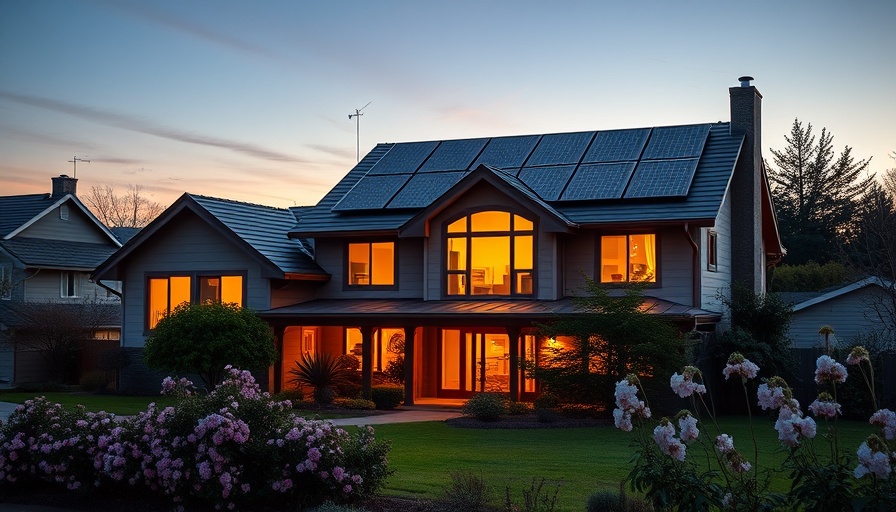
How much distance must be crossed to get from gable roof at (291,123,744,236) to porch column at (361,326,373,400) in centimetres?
319

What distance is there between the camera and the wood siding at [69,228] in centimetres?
4056

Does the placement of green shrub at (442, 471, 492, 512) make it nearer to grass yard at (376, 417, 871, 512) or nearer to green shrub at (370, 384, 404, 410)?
grass yard at (376, 417, 871, 512)

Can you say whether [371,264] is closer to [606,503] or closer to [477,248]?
[477,248]

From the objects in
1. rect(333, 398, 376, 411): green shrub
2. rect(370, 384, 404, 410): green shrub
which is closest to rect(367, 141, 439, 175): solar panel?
rect(370, 384, 404, 410): green shrub

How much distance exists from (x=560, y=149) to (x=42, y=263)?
2175cm

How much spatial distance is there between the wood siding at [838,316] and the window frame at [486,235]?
13384mm

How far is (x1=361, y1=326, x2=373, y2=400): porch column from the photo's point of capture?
26027 millimetres

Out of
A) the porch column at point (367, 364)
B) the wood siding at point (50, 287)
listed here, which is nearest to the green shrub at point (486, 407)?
the porch column at point (367, 364)

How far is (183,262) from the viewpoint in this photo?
2953cm

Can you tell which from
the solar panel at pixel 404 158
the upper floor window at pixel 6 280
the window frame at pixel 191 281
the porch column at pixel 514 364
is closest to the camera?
the porch column at pixel 514 364

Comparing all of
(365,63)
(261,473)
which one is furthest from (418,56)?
(261,473)

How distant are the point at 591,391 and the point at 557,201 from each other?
7.07 metres

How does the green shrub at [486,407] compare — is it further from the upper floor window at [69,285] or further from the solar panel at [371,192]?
the upper floor window at [69,285]

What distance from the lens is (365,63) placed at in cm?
2658
